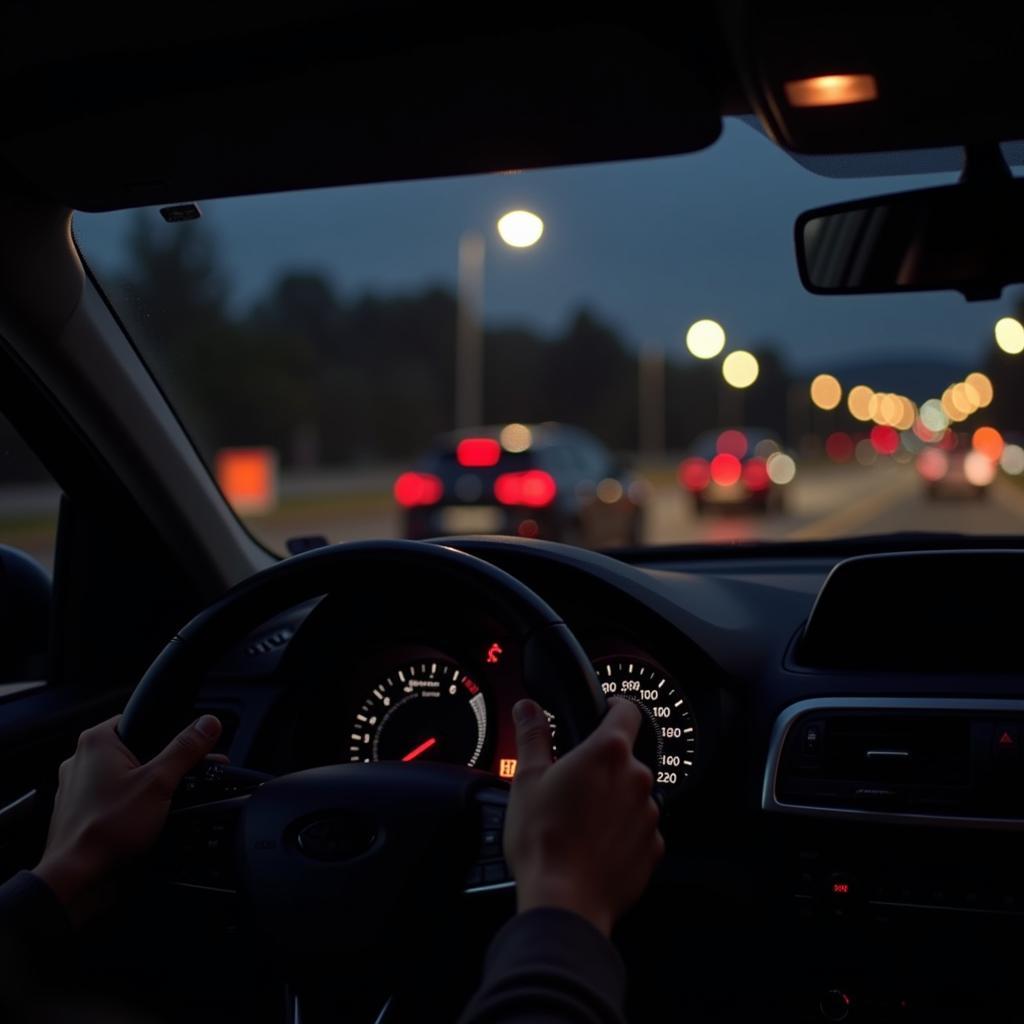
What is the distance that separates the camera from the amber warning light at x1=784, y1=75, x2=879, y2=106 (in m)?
2.71

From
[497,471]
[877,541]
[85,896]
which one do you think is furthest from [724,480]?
[85,896]

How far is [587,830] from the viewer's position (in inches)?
64.9

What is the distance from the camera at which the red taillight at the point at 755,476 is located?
28.6 meters

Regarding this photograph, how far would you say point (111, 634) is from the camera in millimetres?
4141

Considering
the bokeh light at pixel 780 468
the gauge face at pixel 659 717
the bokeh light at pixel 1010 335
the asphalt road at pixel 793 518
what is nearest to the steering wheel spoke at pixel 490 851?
the gauge face at pixel 659 717

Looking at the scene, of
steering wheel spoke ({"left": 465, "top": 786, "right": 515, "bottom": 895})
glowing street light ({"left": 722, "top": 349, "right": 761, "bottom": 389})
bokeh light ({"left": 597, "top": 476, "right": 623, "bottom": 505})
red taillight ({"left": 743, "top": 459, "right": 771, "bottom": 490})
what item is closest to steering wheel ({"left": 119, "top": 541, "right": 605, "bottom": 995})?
steering wheel spoke ({"left": 465, "top": 786, "right": 515, "bottom": 895})

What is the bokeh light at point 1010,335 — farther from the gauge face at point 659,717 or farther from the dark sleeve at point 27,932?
the dark sleeve at point 27,932

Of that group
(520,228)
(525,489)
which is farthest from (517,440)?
(520,228)

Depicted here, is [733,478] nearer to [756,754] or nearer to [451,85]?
[756,754]

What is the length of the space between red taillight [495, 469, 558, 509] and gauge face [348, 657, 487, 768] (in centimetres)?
1242

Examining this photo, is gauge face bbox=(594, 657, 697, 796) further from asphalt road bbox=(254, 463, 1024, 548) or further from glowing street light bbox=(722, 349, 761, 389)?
asphalt road bbox=(254, 463, 1024, 548)

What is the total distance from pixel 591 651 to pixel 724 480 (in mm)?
25527

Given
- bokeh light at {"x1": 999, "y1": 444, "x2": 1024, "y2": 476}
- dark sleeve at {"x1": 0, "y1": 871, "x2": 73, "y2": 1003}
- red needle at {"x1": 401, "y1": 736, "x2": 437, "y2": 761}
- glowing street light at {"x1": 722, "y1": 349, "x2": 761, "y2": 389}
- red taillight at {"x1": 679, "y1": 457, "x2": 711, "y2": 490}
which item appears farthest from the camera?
red taillight at {"x1": 679, "y1": 457, "x2": 711, "y2": 490}

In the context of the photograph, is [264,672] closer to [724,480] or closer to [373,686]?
[373,686]
